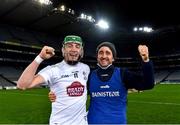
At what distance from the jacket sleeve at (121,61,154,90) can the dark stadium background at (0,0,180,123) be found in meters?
41.4

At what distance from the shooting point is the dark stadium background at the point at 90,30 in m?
53.4

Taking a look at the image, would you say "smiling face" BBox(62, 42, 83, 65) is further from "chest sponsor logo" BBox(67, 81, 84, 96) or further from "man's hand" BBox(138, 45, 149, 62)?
"man's hand" BBox(138, 45, 149, 62)

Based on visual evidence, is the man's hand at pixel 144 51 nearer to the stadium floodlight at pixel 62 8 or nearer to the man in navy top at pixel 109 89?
the man in navy top at pixel 109 89

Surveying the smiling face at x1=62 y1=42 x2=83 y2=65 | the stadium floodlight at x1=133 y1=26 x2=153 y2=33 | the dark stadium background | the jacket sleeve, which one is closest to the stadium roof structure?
the dark stadium background

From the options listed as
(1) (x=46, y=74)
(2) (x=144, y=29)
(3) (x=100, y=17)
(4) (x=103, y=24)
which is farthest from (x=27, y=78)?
(2) (x=144, y=29)

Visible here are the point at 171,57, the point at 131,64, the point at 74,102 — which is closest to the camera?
the point at 74,102

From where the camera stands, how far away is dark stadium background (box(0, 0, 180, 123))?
5341 cm

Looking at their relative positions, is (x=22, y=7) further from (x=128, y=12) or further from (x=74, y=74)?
(x=74, y=74)

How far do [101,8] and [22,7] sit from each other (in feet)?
51.3

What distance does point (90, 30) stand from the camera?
68000 millimetres

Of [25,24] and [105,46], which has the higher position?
[25,24]

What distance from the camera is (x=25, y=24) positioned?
59.2m

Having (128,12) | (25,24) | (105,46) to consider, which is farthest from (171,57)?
(105,46)

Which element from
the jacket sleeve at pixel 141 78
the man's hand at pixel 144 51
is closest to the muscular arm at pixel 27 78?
the jacket sleeve at pixel 141 78
